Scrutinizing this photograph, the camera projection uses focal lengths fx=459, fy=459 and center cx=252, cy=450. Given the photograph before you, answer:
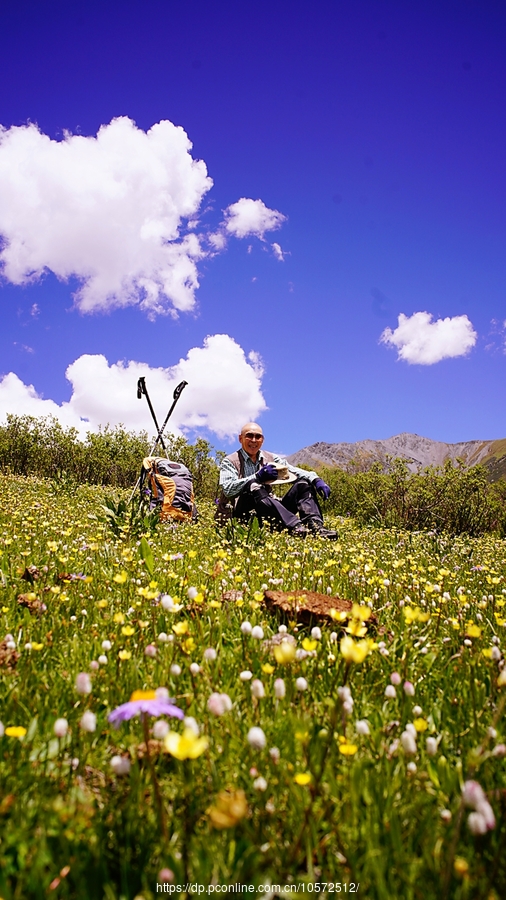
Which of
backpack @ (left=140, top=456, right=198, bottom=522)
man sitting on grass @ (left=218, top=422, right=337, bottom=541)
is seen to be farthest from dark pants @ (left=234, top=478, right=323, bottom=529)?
backpack @ (left=140, top=456, right=198, bottom=522)

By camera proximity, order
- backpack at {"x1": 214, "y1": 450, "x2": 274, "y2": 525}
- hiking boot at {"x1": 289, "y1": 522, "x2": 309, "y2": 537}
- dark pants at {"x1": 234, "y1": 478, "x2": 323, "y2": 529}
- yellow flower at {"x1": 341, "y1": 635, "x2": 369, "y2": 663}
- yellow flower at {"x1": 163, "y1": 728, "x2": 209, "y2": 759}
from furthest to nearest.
Answer: 1. backpack at {"x1": 214, "y1": 450, "x2": 274, "y2": 525}
2. dark pants at {"x1": 234, "y1": 478, "x2": 323, "y2": 529}
3. hiking boot at {"x1": 289, "y1": 522, "x2": 309, "y2": 537}
4. yellow flower at {"x1": 341, "y1": 635, "x2": 369, "y2": 663}
5. yellow flower at {"x1": 163, "y1": 728, "x2": 209, "y2": 759}

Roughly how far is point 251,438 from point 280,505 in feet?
5.17

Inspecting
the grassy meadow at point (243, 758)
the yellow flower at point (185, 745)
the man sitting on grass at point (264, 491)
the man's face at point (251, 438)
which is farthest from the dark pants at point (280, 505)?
the yellow flower at point (185, 745)

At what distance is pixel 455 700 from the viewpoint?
1.94 metres

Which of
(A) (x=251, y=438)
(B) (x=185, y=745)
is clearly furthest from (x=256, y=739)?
(A) (x=251, y=438)

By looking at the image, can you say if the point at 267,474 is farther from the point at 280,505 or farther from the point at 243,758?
the point at 243,758

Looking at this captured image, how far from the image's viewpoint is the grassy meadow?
3.61 feet

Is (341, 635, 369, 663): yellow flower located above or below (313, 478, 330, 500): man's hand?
below

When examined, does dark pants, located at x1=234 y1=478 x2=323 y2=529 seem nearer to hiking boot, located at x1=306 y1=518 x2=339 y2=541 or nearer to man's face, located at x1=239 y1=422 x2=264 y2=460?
hiking boot, located at x1=306 y1=518 x2=339 y2=541

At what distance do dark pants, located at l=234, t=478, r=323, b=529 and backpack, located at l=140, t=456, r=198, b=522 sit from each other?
1.18m

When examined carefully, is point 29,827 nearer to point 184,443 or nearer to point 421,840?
point 421,840

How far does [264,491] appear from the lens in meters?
8.21

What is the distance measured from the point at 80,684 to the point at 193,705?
58 cm

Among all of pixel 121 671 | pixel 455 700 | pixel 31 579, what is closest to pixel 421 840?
pixel 455 700
